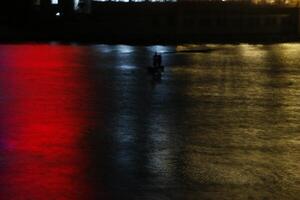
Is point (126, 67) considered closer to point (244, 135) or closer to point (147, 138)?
point (244, 135)

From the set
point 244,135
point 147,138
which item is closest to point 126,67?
point 244,135

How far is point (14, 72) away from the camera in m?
23.6

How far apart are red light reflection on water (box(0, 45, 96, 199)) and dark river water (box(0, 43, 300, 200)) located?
17mm

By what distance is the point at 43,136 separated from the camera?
10805mm

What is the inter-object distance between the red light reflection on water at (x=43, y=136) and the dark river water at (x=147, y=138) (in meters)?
0.02

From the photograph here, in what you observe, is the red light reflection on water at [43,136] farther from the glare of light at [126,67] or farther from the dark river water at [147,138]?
the glare of light at [126,67]

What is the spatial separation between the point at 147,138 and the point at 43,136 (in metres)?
1.80

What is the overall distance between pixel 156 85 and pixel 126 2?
49859mm

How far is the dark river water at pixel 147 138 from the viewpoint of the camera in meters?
7.65

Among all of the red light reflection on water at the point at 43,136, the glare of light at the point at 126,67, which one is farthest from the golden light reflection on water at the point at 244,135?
the glare of light at the point at 126,67

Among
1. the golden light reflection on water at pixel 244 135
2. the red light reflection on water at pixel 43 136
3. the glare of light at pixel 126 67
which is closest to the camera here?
the red light reflection on water at pixel 43 136

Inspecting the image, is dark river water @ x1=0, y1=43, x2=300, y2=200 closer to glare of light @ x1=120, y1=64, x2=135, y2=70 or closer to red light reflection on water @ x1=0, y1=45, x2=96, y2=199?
red light reflection on water @ x1=0, y1=45, x2=96, y2=199

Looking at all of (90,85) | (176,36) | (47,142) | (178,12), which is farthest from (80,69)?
(178,12)

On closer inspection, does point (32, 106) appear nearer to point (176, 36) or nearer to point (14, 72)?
point (14, 72)
